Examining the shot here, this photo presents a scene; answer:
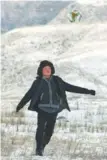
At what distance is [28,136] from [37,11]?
227 ft

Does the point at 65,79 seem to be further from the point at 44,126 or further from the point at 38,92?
the point at 38,92

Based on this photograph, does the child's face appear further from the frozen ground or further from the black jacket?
the frozen ground

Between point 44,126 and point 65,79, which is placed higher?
point 65,79

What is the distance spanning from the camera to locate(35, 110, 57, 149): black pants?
7.53 metres

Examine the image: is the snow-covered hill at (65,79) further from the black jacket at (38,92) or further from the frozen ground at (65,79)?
the black jacket at (38,92)

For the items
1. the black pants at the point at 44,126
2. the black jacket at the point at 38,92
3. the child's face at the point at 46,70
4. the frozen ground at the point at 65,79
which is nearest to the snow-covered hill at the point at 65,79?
the frozen ground at the point at 65,79

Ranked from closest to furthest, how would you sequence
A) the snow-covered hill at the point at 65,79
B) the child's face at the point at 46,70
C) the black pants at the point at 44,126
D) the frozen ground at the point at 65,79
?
the child's face at the point at 46,70 → the black pants at the point at 44,126 → the frozen ground at the point at 65,79 → the snow-covered hill at the point at 65,79

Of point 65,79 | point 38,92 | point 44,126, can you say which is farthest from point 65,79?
point 38,92

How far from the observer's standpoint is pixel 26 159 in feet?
24.3

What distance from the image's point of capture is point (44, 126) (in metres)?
7.62

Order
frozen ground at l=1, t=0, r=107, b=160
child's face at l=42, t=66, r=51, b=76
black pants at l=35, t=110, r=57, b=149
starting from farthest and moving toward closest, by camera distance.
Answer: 1. frozen ground at l=1, t=0, r=107, b=160
2. black pants at l=35, t=110, r=57, b=149
3. child's face at l=42, t=66, r=51, b=76

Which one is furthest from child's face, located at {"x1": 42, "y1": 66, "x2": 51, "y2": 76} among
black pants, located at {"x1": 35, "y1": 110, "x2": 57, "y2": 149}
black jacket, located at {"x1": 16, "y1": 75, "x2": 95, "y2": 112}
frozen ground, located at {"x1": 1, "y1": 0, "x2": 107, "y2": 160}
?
frozen ground, located at {"x1": 1, "y1": 0, "x2": 107, "y2": 160}

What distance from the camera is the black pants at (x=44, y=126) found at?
296 inches

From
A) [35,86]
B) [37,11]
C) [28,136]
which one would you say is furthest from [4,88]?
[37,11]
